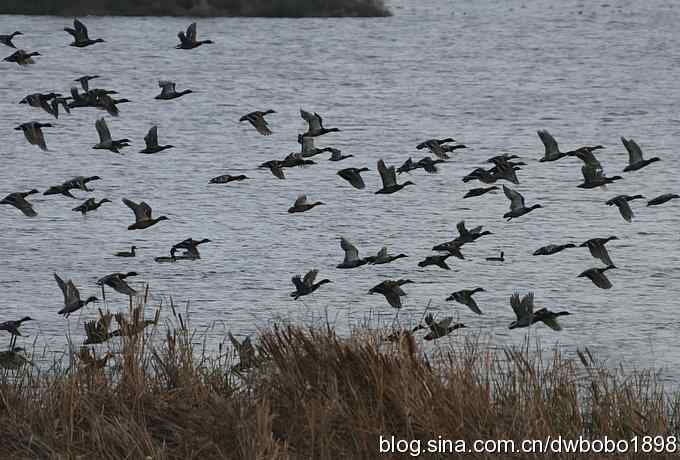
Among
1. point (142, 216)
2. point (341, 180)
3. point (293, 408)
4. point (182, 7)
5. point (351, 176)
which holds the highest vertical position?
point (351, 176)

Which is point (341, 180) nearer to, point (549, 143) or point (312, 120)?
point (312, 120)

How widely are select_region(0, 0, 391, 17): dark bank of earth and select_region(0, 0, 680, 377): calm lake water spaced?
3.68 ft

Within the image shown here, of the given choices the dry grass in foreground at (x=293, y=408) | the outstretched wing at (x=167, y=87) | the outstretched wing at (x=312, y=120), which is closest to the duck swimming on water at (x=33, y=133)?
the outstretched wing at (x=167, y=87)

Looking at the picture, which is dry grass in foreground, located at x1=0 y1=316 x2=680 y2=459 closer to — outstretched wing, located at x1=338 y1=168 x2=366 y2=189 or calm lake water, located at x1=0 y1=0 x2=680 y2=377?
calm lake water, located at x1=0 y1=0 x2=680 y2=377

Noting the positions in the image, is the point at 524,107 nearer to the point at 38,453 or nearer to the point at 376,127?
the point at 376,127

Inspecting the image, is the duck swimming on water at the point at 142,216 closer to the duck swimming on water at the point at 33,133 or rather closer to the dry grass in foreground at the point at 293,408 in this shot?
the duck swimming on water at the point at 33,133

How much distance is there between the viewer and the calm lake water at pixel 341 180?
73.7ft

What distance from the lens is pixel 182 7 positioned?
7406cm

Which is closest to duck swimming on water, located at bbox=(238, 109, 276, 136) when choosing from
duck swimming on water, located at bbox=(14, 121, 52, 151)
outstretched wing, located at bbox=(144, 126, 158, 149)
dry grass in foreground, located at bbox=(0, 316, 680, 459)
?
outstretched wing, located at bbox=(144, 126, 158, 149)

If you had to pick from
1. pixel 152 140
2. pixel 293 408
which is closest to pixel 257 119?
pixel 152 140

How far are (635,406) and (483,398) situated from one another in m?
1.41

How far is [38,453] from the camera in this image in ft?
36.6

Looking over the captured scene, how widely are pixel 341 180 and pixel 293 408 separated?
73.5 feet

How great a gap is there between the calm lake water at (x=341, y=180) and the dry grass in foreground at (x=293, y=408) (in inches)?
83.9
